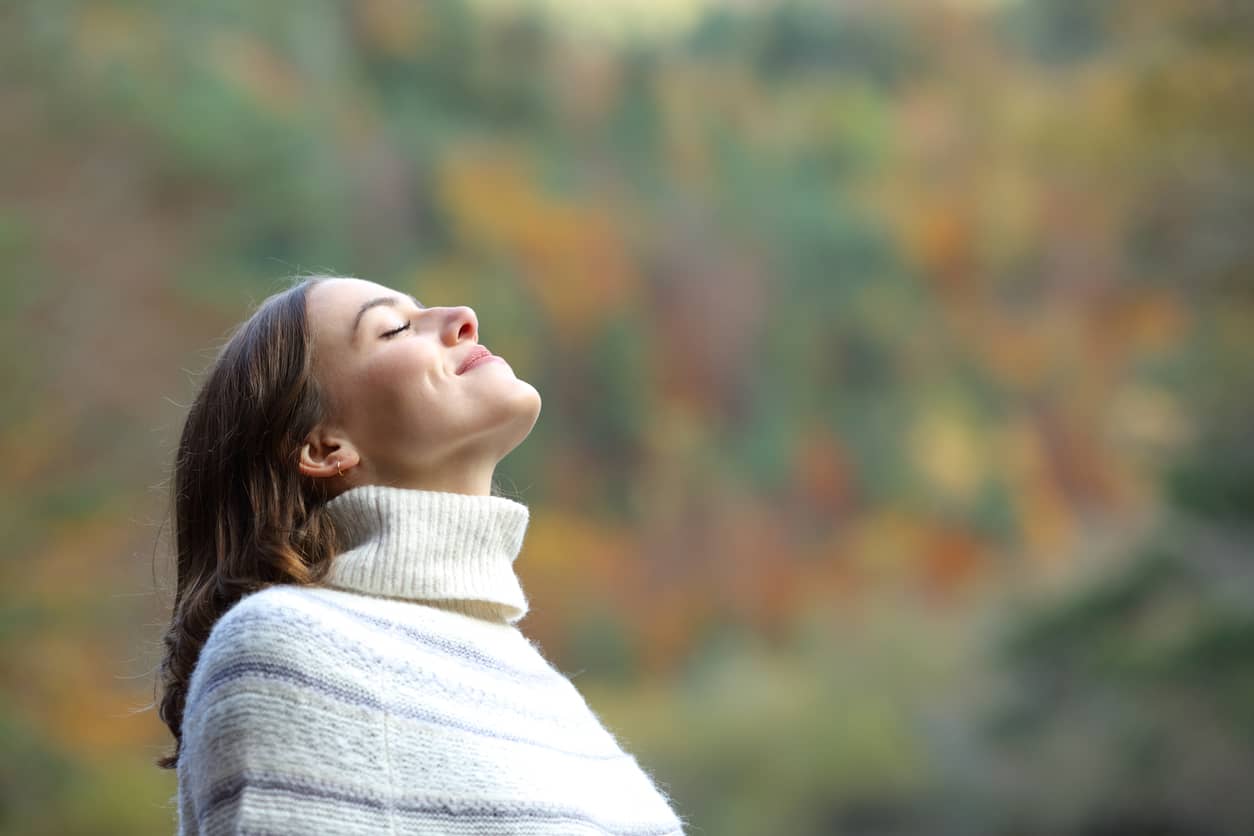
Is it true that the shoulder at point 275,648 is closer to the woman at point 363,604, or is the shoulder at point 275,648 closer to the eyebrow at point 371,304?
the woman at point 363,604

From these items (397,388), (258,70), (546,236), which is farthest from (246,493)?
(546,236)

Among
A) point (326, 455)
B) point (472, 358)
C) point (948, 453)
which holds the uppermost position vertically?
point (948, 453)

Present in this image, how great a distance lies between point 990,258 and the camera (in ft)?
21.9

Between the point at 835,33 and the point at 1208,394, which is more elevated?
the point at 835,33

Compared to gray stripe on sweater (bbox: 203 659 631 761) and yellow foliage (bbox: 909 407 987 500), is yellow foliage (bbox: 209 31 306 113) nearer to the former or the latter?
yellow foliage (bbox: 909 407 987 500)

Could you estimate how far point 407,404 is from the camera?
156 centimetres

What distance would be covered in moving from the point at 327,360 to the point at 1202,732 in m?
5.00

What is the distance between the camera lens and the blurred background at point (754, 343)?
5332 millimetres

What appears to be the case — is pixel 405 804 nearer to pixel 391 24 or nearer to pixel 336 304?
pixel 336 304

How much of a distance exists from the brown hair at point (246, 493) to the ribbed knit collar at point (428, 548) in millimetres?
37

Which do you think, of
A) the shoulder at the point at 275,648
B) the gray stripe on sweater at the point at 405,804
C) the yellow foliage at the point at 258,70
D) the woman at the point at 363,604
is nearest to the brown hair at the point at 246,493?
the woman at the point at 363,604

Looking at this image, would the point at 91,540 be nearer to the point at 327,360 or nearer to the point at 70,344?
the point at 70,344

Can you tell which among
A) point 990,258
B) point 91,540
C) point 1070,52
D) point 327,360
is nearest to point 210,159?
point 91,540

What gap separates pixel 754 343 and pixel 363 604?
5087mm
